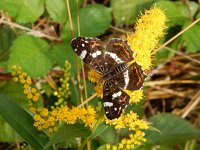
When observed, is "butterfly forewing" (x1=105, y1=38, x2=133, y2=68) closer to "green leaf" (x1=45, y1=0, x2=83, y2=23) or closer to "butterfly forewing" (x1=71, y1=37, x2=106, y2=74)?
"butterfly forewing" (x1=71, y1=37, x2=106, y2=74)

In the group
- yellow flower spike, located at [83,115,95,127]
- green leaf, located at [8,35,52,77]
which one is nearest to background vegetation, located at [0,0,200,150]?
green leaf, located at [8,35,52,77]

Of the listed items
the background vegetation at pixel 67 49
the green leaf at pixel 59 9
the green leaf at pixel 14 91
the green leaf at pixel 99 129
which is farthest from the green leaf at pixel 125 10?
the green leaf at pixel 99 129

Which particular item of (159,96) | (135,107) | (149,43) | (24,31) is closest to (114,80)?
(149,43)

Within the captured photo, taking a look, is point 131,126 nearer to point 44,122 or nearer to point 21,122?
point 44,122

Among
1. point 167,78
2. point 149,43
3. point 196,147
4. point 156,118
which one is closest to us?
point 149,43

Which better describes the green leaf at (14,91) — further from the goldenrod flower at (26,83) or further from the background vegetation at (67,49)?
the goldenrod flower at (26,83)

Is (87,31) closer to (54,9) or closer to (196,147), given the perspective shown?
(54,9)
